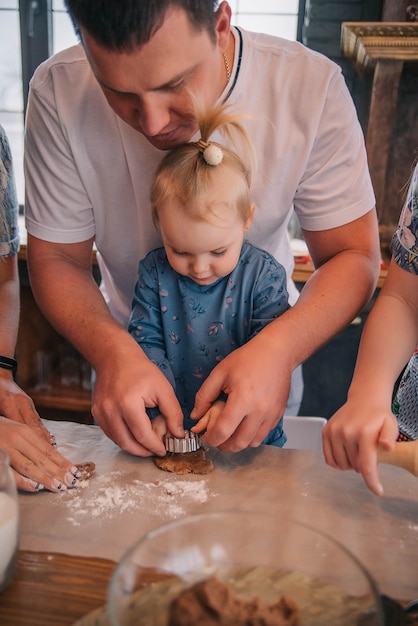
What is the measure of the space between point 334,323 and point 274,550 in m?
0.65

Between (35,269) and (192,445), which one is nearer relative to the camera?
(192,445)

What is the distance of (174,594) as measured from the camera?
0.57 meters

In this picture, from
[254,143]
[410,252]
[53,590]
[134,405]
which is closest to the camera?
[53,590]

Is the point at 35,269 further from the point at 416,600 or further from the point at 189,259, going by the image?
the point at 416,600

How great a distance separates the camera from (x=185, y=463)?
41.9 inches

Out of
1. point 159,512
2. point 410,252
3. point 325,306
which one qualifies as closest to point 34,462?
point 159,512

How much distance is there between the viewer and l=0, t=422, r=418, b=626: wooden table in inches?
30.5

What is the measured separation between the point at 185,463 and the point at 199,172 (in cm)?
54

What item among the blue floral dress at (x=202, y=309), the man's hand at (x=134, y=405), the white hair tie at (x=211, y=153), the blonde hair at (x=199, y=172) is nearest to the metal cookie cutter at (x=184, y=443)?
the man's hand at (x=134, y=405)

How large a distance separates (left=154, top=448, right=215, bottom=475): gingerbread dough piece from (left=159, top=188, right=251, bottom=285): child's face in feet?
1.22

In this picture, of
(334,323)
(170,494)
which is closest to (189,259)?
(334,323)

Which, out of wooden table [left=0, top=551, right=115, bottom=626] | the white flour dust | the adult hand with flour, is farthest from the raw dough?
the adult hand with flour

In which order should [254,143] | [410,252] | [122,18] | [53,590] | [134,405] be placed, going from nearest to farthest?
1. [53,590]
2. [122,18]
3. [134,405]
4. [410,252]
5. [254,143]

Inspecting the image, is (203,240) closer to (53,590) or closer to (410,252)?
(410,252)
